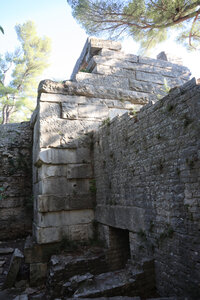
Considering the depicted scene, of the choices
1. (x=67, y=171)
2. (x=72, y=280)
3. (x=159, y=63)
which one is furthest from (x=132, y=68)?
(x=72, y=280)

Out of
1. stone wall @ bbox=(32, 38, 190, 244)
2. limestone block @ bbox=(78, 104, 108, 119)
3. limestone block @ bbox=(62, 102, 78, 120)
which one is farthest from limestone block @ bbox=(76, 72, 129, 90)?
limestone block @ bbox=(62, 102, 78, 120)

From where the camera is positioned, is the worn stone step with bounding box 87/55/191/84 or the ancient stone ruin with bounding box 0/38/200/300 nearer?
the ancient stone ruin with bounding box 0/38/200/300

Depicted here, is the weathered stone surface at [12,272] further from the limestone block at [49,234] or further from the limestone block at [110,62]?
the limestone block at [110,62]

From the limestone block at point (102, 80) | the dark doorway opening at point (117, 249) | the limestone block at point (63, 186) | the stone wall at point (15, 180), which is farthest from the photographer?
the stone wall at point (15, 180)

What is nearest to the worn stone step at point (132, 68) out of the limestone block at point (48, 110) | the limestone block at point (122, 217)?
the limestone block at point (48, 110)

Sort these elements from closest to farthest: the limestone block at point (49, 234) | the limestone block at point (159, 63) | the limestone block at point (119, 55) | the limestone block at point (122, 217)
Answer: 1. the limestone block at point (122, 217)
2. the limestone block at point (49, 234)
3. the limestone block at point (119, 55)
4. the limestone block at point (159, 63)

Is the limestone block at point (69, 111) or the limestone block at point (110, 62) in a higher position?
the limestone block at point (110, 62)

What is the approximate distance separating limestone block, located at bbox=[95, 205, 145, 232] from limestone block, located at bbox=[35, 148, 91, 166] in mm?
1271

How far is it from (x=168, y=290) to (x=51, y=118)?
4.27 meters

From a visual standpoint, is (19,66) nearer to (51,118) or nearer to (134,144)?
(51,118)

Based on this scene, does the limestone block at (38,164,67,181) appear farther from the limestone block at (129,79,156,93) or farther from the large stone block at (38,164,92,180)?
the limestone block at (129,79,156,93)

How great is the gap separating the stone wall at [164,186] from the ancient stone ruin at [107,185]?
2 centimetres

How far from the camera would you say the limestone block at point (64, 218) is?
16.3ft

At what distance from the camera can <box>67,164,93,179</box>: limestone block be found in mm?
5409
